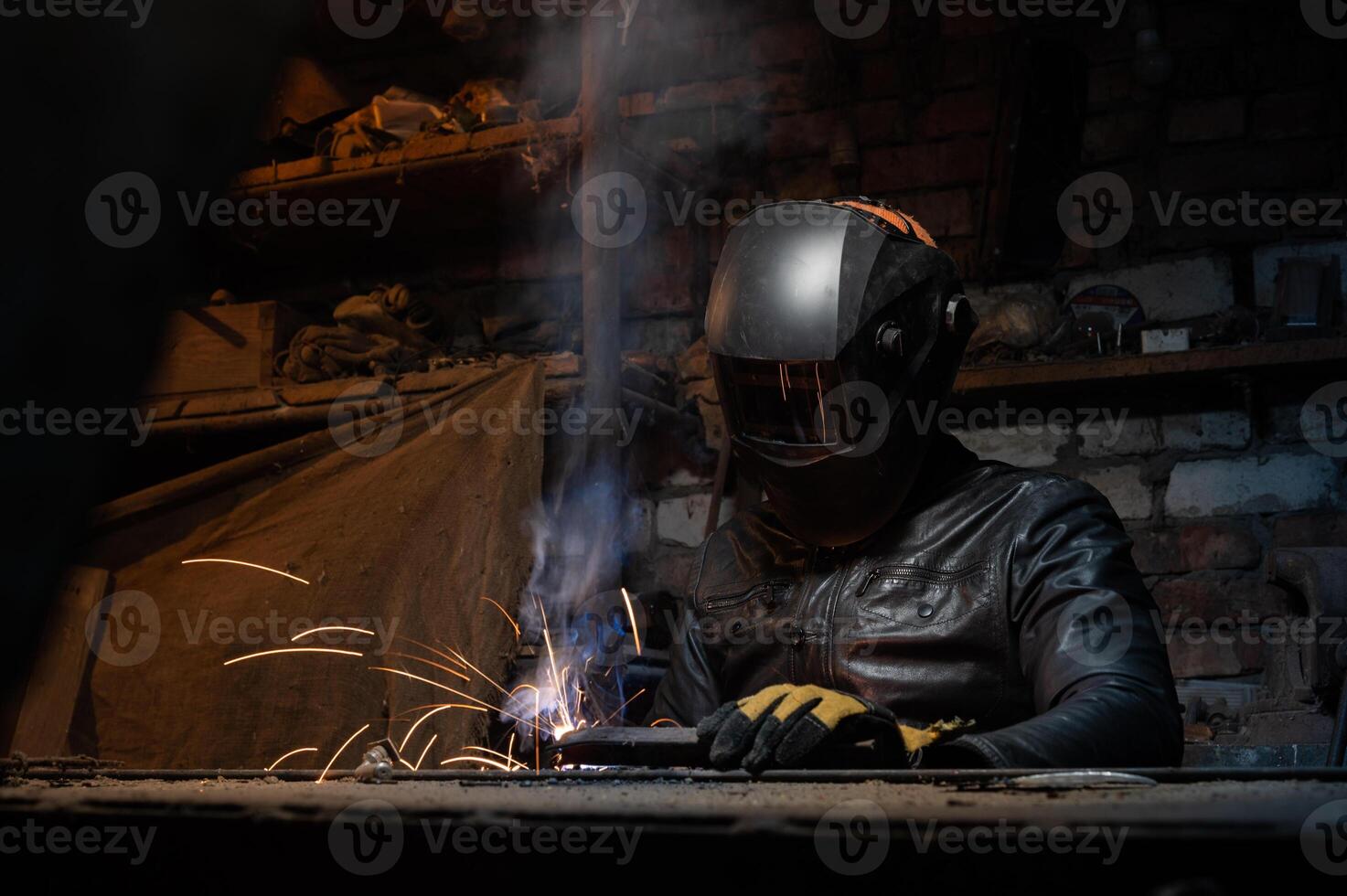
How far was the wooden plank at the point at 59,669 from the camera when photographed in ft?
9.60

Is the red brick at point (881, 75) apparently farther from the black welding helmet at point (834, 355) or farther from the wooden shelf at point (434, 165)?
the black welding helmet at point (834, 355)

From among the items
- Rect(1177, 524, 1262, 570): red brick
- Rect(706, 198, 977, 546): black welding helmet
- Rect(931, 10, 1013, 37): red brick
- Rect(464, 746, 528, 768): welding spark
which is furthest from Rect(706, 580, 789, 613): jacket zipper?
Rect(931, 10, 1013, 37): red brick

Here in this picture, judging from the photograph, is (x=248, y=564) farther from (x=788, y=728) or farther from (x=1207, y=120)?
(x=1207, y=120)

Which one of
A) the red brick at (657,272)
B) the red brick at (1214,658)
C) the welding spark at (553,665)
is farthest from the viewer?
the red brick at (657,272)

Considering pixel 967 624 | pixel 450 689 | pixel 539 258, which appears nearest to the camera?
pixel 967 624

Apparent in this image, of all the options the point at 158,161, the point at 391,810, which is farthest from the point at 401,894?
the point at 158,161

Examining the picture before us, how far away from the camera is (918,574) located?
2.07 m

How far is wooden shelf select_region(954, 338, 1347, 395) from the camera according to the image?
8.73 ft

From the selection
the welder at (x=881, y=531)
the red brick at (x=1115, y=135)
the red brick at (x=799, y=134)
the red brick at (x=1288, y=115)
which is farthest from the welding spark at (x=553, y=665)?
the red brick at (x=1288, y=115)

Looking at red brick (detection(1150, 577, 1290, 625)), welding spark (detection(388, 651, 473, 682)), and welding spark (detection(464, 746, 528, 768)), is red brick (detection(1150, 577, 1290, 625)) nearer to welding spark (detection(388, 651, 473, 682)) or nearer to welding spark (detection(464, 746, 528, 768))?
welding spark (detection(464, 746, 528, 768))

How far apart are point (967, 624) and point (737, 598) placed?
1.71 ft

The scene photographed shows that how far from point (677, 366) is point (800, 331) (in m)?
1.33

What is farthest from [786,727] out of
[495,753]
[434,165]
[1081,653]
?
Result: [434,165]

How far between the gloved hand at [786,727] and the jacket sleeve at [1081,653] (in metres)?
0.16
